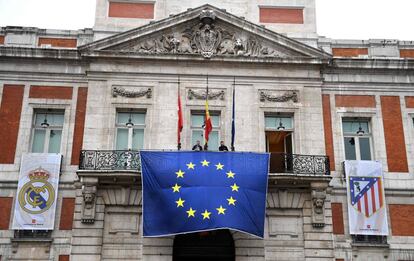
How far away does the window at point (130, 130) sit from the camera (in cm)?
1855

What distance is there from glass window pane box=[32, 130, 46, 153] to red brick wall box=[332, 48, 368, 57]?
36.5 feet

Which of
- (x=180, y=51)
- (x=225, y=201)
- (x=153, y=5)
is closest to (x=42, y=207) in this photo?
(x=225, y=201)

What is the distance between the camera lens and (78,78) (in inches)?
758

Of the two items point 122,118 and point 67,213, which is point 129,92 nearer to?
point 122,118

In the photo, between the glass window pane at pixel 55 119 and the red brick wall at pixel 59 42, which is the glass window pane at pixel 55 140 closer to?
the glass window pane at pixel 55 119

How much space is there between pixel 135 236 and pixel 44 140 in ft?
15.8

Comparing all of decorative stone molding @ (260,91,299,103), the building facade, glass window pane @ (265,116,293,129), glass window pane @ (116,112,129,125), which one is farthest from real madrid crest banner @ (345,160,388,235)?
glass window pane @ (116,112,129,125)

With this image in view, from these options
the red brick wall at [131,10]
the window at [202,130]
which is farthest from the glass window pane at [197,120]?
the red brick wall at [131,10]

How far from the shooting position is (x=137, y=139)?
1870 cm

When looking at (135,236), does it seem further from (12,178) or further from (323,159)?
(323,159)

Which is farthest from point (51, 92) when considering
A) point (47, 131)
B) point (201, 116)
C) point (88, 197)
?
point (201, 116)

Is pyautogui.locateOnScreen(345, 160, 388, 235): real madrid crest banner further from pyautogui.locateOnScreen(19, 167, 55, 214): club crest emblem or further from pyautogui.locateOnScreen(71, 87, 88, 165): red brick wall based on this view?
pyautogui.locateOnScreen(19, 167, 55, 214): club crest emblem

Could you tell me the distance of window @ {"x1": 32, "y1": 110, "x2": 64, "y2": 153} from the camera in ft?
60.9

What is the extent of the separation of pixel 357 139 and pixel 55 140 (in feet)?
35.3
